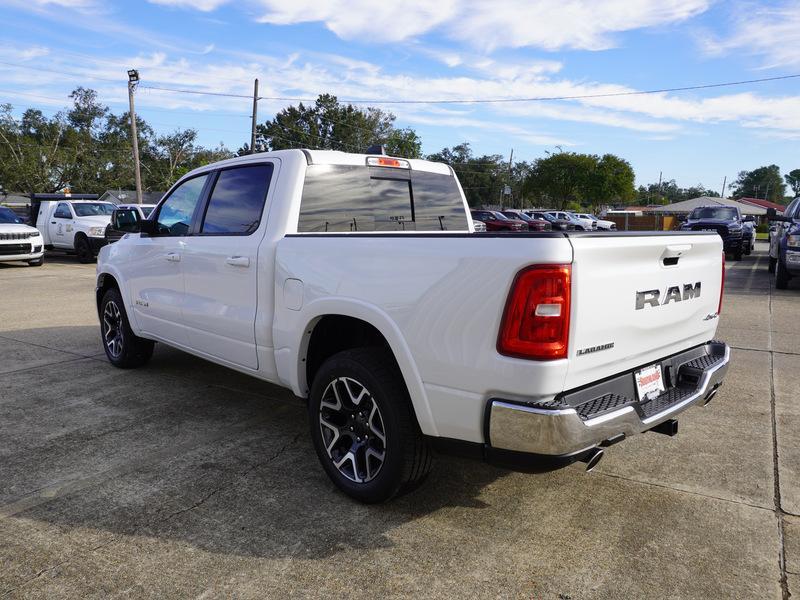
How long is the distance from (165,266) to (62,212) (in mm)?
15754

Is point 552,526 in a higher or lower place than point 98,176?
lower

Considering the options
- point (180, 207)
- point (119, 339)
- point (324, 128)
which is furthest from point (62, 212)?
point (324, 128)

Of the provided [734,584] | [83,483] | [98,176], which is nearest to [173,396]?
[83,483]

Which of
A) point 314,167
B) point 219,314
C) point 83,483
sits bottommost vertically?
point 83,483

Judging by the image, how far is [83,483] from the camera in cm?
350

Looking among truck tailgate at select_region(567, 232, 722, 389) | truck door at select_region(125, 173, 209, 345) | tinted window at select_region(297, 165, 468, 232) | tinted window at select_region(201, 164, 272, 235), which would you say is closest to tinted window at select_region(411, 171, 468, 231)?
tinted window at select_region(297, 165, 468, 232)

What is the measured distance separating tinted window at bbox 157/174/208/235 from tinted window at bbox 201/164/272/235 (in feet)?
0.86

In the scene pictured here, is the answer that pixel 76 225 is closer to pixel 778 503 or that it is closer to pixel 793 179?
pixel 778 503

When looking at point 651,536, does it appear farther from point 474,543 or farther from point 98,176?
point 98,176

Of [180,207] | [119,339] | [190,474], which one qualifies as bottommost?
[190,474]

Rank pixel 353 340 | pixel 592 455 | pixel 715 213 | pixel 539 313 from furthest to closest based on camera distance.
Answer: pixel 715 213 → pixel 353 340 → pixel 592 455 → pixel 539 313

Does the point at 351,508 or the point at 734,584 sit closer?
the point at 734,584

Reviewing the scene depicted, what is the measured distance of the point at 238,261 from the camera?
3.96 metres

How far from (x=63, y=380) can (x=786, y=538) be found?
5.43 metres
